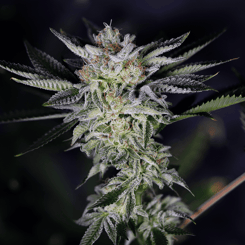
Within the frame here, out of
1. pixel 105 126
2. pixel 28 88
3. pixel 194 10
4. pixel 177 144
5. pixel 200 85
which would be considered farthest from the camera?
pixel 177 144

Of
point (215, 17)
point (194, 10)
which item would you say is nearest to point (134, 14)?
point (194, 10)

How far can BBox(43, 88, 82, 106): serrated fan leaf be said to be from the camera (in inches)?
18.2

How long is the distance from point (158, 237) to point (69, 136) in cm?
78

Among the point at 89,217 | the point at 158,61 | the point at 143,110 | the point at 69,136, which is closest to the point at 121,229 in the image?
Result: the point at 89,217

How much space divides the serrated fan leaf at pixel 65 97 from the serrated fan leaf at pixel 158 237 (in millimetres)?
550

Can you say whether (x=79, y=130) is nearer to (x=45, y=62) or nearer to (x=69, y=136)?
(x=45, y=62)

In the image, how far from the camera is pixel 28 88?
76 cm

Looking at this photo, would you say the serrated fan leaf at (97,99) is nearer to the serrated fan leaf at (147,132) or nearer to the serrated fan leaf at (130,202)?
the serrated fan leaf at (147,132)

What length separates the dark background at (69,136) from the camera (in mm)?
1023

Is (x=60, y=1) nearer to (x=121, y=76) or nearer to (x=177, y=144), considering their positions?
(x=121, y=76)

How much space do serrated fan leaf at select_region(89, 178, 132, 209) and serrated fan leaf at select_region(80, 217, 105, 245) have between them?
0.19 meters

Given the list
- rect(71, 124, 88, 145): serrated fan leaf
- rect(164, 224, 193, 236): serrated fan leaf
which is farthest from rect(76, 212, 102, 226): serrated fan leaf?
rect(71, 124, 88, 145): serrated fan leaf

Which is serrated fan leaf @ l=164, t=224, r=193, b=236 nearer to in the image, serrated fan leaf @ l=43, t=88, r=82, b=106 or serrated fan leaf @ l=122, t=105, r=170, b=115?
serrated fan leaf @ l=122, t=105, r=170, b=115

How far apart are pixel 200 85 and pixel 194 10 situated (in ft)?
2.48
